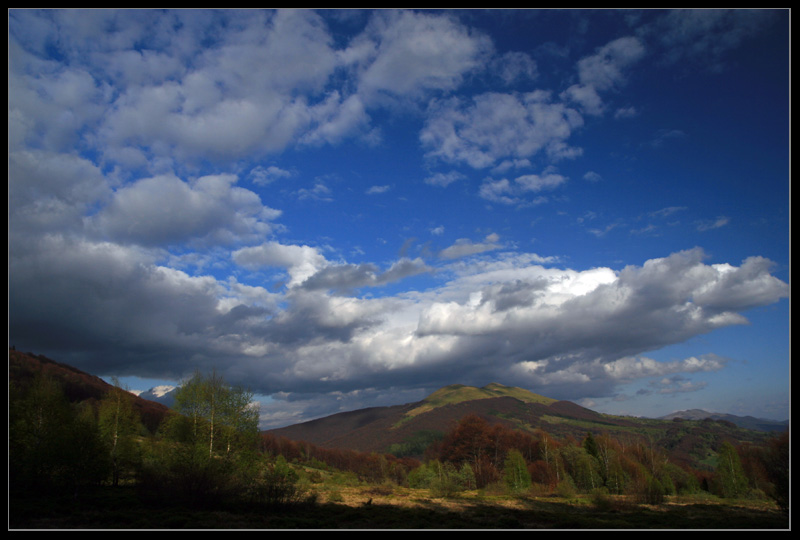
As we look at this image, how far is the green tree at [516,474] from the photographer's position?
206ft

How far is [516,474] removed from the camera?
64.6m

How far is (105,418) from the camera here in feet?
121

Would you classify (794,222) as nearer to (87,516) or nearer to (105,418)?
(87,516)

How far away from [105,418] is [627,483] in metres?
70.4

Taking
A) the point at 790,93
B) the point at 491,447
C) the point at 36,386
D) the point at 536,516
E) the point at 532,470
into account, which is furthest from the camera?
the point at 491,447

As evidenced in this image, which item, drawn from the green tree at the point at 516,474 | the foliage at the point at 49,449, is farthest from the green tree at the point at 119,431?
the green tree at the point at 516,474

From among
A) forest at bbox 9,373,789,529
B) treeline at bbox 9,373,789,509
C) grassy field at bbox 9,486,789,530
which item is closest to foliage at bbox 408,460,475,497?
treeline at bbox 9,373,789,509

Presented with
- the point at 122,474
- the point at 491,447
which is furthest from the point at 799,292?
the point at 491,447

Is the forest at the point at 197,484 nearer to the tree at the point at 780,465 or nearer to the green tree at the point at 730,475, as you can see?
the tree at the point at 780,465

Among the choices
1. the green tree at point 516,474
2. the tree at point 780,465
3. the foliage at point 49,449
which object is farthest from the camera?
the green tree at point 516,474

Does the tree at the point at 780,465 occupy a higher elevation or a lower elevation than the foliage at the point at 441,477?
higher

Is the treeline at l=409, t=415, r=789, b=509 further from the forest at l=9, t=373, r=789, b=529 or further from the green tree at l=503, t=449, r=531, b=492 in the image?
the forest at l=9, t=373, r=789, b=529

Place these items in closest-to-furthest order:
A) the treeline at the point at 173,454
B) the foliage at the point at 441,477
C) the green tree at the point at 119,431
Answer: the treeline at the point at 173,454
the green tree at the point at 119,431
the foliage at the point at 441,477

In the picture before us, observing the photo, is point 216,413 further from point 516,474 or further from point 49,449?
point 516,474
